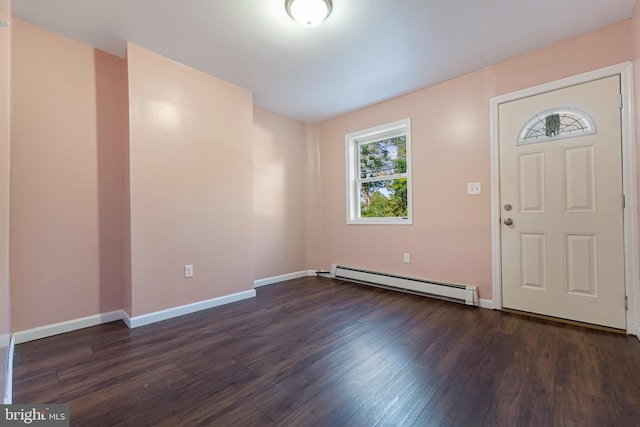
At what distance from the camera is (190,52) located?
240 cm

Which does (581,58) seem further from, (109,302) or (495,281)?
(109,302)

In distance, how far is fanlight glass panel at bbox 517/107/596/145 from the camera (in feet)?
7.14

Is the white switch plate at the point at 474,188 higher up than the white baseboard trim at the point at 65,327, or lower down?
higher up

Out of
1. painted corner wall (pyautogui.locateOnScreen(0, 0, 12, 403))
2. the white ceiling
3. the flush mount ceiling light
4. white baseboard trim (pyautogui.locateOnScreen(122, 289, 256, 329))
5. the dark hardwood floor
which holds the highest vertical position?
the white ceiling

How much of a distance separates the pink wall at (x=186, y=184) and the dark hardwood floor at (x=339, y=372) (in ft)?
1.65

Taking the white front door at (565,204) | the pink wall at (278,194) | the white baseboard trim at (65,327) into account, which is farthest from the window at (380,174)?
the white baseboard trim at (65,327)

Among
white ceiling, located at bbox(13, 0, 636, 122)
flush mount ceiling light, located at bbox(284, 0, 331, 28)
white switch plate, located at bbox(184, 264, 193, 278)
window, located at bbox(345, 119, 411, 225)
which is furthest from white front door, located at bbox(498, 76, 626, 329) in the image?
white switch plate, located at bbox(184, 264, 193, 278)

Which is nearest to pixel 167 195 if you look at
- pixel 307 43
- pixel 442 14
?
pixel 307 43

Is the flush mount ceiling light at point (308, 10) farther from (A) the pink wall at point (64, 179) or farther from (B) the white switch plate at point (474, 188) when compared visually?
(B) the white switch plate at point (474, 188)

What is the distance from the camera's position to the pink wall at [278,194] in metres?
3.62

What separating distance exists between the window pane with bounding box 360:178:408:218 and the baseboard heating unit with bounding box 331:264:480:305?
832mm

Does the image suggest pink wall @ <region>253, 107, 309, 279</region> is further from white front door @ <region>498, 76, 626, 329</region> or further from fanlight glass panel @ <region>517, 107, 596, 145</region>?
fanlight glass panel @ <region>517, 107, 596, 145</region>

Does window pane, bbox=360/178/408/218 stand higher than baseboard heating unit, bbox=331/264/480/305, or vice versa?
window pane, bbox=360/178/408/218

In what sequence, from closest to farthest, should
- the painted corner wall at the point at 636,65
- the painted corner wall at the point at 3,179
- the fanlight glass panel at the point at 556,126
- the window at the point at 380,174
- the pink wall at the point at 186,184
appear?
the painted corner wall at the point at 3,179, the painted corner wall at the point at 636,65, the fanlight glass panel at the point at 556,126, the pink wall at the point at 186,184, the window at the point at 380,174
